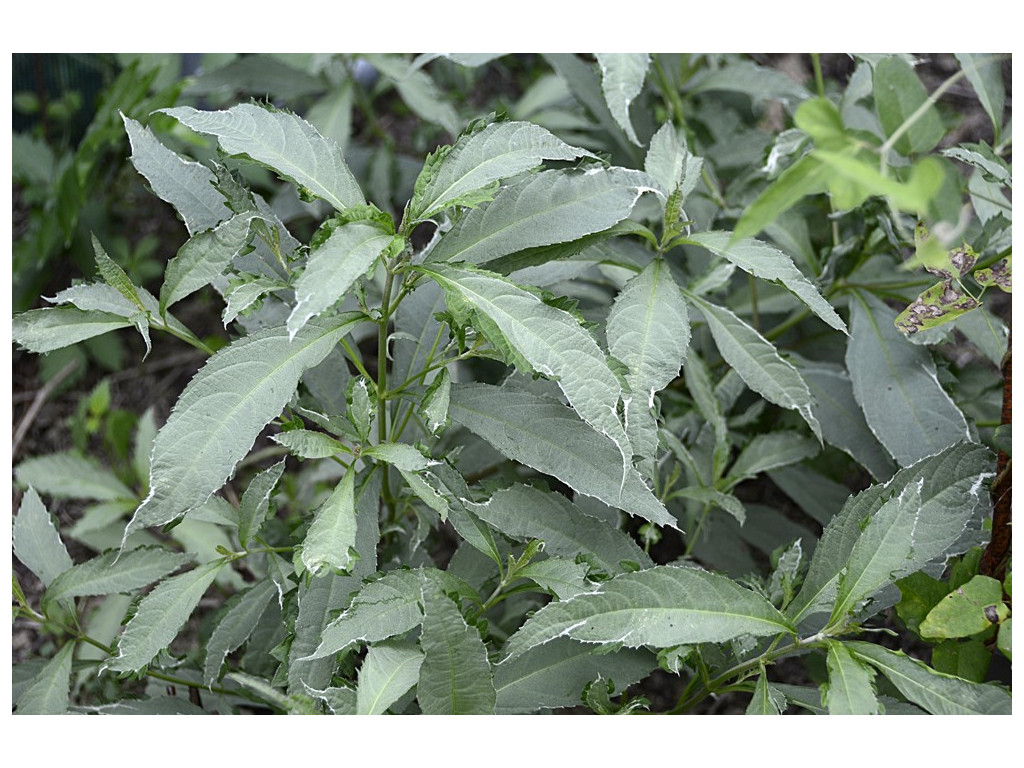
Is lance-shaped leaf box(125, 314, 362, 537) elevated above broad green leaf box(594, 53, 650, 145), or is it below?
below

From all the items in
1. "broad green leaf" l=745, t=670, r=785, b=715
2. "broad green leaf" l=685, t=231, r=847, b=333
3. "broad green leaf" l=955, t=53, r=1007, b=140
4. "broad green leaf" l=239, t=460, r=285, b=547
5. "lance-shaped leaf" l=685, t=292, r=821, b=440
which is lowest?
"broad green leaf" l=745, t=670, r=785, b=715

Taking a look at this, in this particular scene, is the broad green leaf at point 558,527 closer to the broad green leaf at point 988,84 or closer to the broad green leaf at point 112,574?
the broad green leaf at point 112,574

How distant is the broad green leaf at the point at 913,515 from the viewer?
0.98 meters

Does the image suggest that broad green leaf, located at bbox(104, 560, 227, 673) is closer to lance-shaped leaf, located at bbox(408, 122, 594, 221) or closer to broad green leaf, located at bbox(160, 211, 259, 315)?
broad green leaf, located at bbox(160, 211, 259, 315)

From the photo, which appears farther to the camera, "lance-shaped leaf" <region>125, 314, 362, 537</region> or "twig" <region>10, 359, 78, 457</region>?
"twig" <region>10, 359, 78, 457</region>

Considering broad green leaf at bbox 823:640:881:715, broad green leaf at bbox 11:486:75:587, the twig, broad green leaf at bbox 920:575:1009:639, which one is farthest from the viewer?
the twig

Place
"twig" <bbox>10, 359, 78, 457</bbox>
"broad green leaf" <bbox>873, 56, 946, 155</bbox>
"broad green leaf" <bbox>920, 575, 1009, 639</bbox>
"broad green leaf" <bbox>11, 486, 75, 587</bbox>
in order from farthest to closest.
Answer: "twig" <bbox>10, 359, 78, 457</bbox>
"broad green leaf" <bbox>11, 486, 75, 587</bbox>
"broad green leaf" <bbox>920, 575, 1009, 639</bbox>
"broad green leaf" <bbox>873, 56, 946, 155</bbox>

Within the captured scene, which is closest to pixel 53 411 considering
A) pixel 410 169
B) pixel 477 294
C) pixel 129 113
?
pixel 129 113

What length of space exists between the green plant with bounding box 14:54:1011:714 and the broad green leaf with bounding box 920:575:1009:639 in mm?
54

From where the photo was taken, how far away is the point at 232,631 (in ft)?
3.84

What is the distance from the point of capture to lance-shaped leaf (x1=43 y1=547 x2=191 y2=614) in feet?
3.83

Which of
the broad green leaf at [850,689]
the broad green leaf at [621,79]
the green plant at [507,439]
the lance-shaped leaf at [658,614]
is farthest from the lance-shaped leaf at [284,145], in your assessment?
the broad green leaf at [850,689]

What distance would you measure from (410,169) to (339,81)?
0.25 m

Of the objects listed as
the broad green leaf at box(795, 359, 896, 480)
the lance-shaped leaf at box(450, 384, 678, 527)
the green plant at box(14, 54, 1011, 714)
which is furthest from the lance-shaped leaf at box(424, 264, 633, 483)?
the broad green leaf at box(795, 359, 896, 480)
